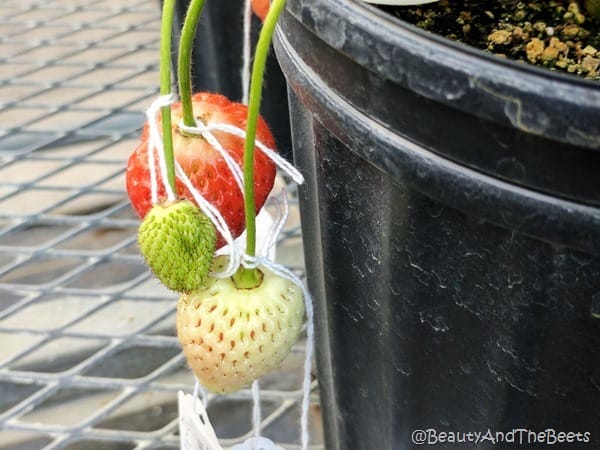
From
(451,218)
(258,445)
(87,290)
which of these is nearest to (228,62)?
(87,290)

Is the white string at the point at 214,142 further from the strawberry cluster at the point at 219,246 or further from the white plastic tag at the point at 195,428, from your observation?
the white plastic tag at the point at 195,428

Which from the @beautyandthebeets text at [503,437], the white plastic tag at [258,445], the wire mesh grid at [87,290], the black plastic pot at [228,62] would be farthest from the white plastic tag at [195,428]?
the black plastic pot at [228,62]

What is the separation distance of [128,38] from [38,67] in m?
0.20

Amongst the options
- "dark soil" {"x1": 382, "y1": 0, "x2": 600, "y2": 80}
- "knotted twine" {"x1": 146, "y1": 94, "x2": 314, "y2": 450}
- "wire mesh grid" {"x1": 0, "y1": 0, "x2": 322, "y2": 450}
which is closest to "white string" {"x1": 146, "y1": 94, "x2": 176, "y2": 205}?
"knotted twine" {"x1": 146, "y1": 94, "x2": 314, "y2": 450}

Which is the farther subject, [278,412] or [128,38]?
[128,38]

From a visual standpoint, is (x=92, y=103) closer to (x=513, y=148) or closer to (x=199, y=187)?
(x=199, y=187)

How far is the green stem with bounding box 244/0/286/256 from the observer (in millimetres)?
365

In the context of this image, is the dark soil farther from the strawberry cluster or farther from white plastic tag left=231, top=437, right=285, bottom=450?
white plastic tag left=231, top=437, right=285, bottom=450

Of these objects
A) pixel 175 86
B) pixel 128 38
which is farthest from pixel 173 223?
pixel 128 38

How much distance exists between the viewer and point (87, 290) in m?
0.91

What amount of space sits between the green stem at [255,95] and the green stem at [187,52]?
4 centimetres

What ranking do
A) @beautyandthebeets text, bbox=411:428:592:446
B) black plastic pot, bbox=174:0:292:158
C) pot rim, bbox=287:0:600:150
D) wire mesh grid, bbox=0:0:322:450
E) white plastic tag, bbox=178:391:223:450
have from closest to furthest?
1. pot rim, bbox=287:0:600:150
2. @beautyandthebeets text, bbox=411:428:592:446
3. white plastic tag, bbox=178:391:223:450
4. wire mesh grid, bbox=0:0:322:450
5. black plastic pot, bbox=174:0:292:158

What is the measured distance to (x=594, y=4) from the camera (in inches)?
18.3

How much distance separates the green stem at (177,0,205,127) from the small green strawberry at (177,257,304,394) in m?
0.09
